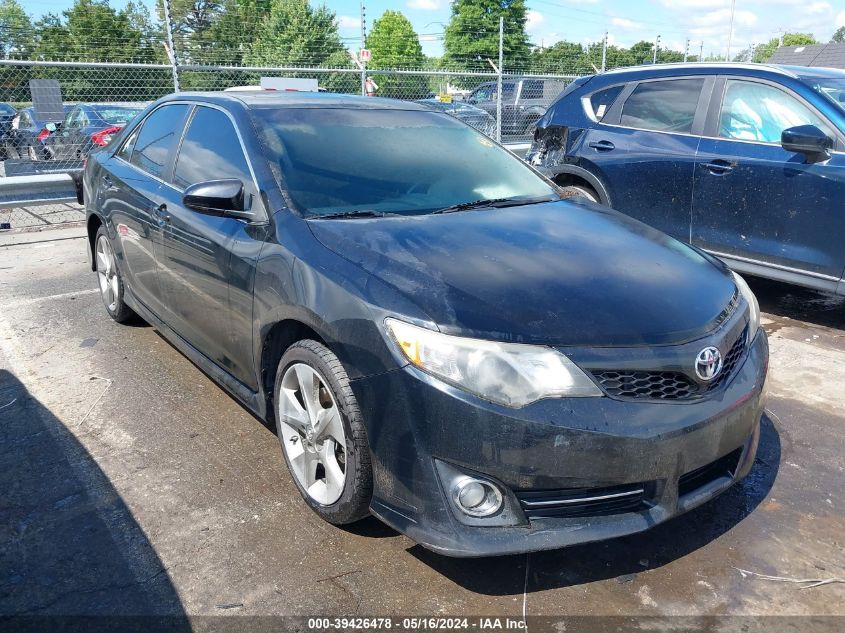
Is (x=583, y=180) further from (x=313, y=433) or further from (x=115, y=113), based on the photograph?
(x=115, y=113)

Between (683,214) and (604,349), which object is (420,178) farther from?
(683,214)

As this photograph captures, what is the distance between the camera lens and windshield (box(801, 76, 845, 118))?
16.0 feet

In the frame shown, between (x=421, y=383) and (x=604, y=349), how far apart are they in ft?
1.93

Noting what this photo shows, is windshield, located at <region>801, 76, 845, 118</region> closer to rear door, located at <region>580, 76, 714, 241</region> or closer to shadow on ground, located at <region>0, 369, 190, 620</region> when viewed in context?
rear door, located at <region>580, 76, 714, 241</region>

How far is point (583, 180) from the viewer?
6.20 m

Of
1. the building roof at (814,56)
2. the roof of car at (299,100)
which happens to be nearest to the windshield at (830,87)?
the roof of car at (299,100)

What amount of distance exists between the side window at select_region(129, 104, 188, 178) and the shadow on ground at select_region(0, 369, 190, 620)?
1.60 meters

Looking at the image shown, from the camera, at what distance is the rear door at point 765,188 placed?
4629mm

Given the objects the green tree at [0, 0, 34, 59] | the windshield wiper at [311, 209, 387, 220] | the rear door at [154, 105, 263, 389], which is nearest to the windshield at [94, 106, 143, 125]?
the green tree at [0, 0, 34, 59]

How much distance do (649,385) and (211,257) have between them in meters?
2.02

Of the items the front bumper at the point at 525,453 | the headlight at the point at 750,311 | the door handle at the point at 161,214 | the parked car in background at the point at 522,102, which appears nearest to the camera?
the front bumper at the point at 525,453

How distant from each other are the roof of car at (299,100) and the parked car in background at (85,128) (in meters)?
9.20

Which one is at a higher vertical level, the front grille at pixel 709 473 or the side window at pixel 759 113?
the side window at pixel 759 113

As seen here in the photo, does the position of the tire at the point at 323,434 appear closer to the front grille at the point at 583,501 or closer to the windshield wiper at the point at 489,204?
the front grille at the point at 583,501
